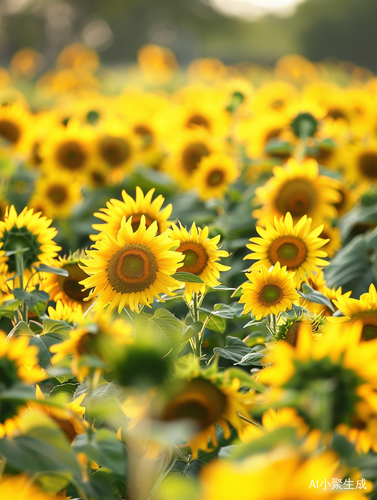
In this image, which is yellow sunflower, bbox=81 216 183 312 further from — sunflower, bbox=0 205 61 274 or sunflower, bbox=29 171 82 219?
sunflower, bbox=29 171 82 219

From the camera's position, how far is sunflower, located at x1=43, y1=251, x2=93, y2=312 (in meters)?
1.12

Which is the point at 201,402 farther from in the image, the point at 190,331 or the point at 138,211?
the point at 138,211

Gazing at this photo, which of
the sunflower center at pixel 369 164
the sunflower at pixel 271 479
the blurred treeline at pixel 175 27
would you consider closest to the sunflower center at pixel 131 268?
the sunflower at pixel 271 479

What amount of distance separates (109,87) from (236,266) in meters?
4.77

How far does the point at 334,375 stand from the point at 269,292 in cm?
35

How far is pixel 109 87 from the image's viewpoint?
5.85 metres

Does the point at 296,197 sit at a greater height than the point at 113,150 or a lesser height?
lesser

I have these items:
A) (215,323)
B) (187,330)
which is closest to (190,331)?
(187,330)

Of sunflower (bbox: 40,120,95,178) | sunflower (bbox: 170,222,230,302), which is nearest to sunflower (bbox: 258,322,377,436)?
sunflower (bbox: 170,222,230,302)

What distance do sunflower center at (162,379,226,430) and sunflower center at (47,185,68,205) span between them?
57.2 inches

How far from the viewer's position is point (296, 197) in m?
1.58

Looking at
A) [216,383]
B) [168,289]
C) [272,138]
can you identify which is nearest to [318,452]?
[216,383]

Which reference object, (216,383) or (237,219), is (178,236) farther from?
(237,219)

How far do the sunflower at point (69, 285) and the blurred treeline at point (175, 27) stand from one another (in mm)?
18507
